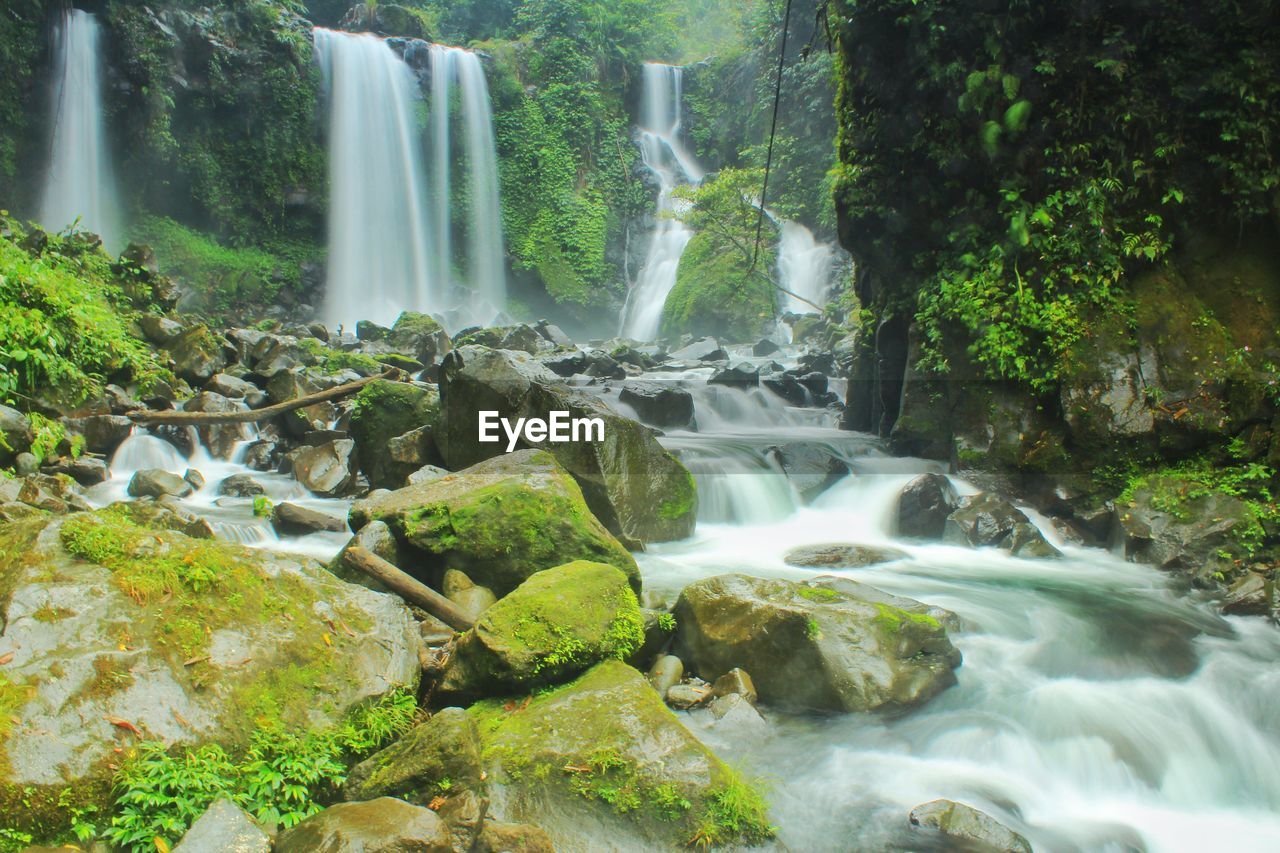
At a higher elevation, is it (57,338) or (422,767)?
(57,338)

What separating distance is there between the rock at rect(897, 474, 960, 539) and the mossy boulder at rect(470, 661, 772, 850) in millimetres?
5084

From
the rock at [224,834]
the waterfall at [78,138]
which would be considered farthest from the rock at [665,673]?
the waterfall at [78,138]

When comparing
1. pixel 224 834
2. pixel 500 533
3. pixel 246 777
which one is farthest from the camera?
pixel 500 533

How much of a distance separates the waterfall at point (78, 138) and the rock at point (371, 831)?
22.1 meters

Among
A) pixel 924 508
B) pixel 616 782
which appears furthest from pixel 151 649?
pixel 924 508

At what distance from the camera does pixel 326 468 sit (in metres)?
8.67

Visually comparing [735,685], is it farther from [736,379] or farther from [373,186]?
[373,186]

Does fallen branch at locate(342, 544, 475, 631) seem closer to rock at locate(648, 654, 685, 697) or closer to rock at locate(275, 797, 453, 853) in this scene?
rock at locate(648, 654, 685, 697)

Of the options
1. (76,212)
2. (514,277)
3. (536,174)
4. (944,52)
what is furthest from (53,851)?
(536,174)

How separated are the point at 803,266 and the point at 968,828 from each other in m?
23.9

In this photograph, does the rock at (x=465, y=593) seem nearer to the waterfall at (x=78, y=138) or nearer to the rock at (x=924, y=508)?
the rock at (x=924, y=508)

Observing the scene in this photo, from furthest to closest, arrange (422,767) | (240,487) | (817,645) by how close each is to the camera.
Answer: (240,487)
(817,645)
(422,767)

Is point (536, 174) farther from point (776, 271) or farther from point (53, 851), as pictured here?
point (53, 851)

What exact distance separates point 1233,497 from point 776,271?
19683 millimetres
